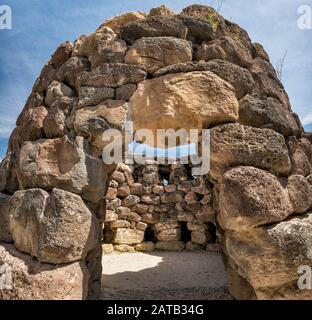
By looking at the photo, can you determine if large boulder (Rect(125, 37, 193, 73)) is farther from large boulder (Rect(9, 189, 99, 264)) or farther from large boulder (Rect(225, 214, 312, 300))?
large boulder (Rect(225, 214, 312, 300))

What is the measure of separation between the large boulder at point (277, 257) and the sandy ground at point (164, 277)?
113 cm

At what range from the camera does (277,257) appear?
202 centimetres

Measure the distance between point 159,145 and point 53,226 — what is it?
3.86 feet

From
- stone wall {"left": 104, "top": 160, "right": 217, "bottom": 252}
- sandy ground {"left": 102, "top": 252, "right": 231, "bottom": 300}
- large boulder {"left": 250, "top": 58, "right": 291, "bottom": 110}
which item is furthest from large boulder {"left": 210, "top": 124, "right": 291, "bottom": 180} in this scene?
stone wall {"left": 104, "top": 160, "right": 217, "bottom": 252}

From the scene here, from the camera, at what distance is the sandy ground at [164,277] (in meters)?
3.42

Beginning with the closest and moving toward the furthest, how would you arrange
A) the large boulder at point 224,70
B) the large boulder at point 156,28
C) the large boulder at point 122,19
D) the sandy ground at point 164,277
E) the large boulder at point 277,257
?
the large boulder at point 277,257 → the large boulder at point 224,70 → the large boulder at point 156,28 → the large boulder at point 122,19 → the sandy ground at point 164,277

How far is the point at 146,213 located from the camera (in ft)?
25.0

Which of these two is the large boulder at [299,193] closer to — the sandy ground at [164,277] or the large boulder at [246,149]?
the large boulder at [246,149]

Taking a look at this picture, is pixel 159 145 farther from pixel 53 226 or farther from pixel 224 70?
pixel 53 226

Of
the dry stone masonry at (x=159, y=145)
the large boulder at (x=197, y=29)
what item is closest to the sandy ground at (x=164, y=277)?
the dry stone masonry at (x=159, y=145)

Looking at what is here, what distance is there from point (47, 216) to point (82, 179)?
404 millimetres

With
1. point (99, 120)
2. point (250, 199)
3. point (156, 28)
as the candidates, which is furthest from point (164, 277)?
point (156, 28)

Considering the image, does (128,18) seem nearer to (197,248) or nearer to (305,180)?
(305,180)

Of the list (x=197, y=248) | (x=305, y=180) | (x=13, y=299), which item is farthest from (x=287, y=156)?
(x=197, y=248)
